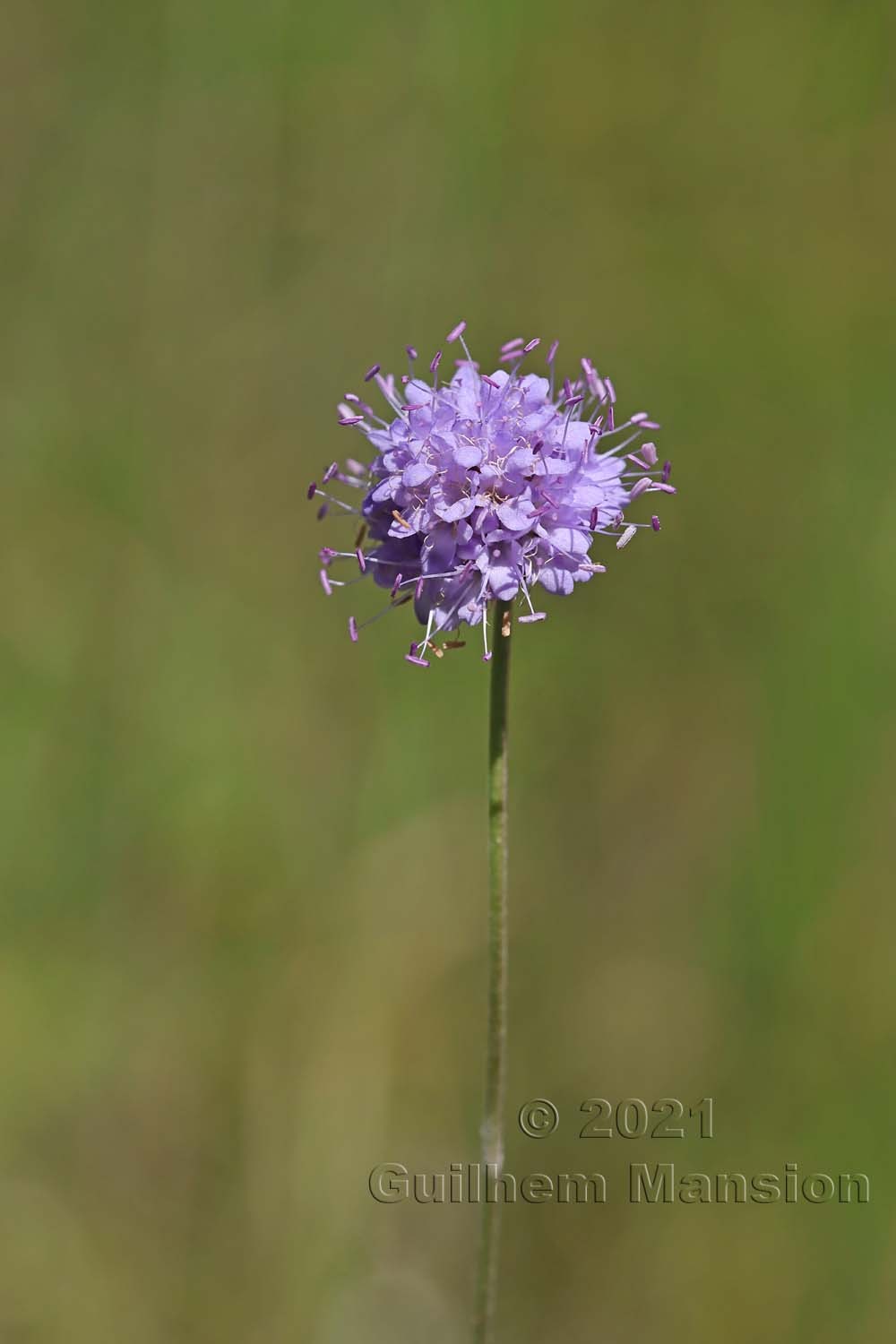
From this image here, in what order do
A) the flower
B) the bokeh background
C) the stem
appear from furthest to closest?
1. the bokeh background
2. the flower
3. the stem

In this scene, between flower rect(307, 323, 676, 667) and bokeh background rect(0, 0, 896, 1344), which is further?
bokeh background rect(0, 0, 896, 1344)

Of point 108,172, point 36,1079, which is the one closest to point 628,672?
point 36,1079

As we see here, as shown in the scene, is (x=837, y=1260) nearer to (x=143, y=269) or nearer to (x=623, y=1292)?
(x=623, y=1292)

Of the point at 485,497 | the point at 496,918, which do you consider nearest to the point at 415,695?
the point at 485,497

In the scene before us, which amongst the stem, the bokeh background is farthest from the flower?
the bokeh background

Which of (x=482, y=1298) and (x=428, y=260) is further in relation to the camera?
(x=428, y=260)

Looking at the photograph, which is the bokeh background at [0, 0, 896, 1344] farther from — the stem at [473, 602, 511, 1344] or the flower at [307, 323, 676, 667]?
the flower at [307, 323, 676, 667]

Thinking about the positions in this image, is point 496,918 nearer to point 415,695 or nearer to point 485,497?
point 485,497
